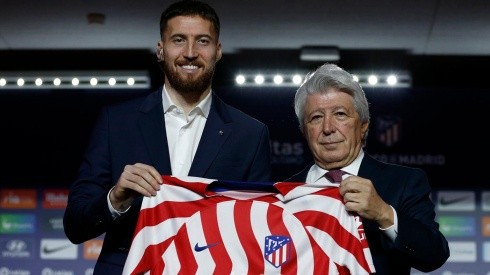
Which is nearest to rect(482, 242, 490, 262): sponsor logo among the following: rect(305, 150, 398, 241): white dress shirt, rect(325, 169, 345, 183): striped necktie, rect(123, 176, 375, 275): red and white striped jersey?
rect(305, 150, 398, 241): white dress shirt

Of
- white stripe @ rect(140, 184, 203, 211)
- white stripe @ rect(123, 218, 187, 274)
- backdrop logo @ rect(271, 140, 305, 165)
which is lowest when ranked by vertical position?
white stripe @ rect(123, 218, 187, 274)

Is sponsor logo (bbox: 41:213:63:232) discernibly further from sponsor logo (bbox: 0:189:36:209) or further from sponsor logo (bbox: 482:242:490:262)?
sponsor logo (bbox: 482:242:490:262)

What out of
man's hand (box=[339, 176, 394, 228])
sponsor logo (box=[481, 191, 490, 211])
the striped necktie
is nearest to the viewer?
man's hand (box=[339, 176, 394, 228])

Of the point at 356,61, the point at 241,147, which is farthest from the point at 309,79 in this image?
the point at 356,61

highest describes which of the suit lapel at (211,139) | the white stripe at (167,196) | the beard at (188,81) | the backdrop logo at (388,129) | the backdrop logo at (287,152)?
the backdrop logo at (388,129)

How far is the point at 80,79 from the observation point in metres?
6.05

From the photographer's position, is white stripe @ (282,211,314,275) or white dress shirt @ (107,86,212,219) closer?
white stripe @ (282,211,314,275)

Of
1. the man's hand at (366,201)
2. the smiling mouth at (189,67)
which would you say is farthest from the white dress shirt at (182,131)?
the man's hand at (366,201)

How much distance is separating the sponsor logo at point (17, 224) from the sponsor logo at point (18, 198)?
0.23 ft

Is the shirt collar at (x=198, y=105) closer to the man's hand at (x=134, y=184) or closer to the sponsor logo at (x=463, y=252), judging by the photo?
the man's hand at (x=134, y=184)

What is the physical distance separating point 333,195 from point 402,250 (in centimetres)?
23

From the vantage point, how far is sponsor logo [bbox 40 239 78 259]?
20.0 feet

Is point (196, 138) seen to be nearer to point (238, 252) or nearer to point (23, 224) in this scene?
point (238, 252)

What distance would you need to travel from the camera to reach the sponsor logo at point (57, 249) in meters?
6.09
